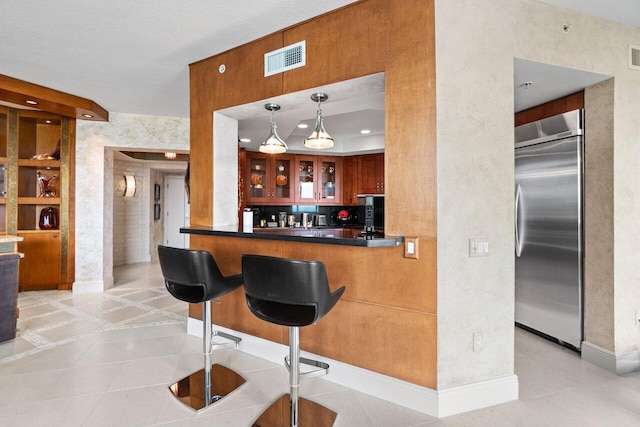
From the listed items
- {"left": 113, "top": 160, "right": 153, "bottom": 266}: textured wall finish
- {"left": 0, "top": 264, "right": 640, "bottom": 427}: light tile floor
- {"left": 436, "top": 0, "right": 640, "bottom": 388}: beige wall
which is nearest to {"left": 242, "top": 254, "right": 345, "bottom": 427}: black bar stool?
{"left": 0, "top": 264, "right": 640, "bottom": 427}: light tile floor

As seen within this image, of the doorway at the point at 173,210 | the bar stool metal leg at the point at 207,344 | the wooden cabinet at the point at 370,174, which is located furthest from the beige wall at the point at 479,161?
the doorway at the point at 173,210

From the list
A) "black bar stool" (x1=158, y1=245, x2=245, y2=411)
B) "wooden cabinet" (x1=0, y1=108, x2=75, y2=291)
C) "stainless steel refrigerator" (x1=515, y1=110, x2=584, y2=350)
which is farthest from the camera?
"wooden cabinet" (x1=0, y1=108, x2=75, y2=291)

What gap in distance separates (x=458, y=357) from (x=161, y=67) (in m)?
3.69

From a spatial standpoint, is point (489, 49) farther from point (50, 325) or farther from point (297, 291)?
point (50, 325)

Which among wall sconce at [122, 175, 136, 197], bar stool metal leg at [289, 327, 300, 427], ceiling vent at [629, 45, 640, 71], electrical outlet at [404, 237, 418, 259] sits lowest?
bar stool metal leg at [289, 327, 300, 427]

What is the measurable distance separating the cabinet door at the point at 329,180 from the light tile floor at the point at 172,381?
3.86 metres

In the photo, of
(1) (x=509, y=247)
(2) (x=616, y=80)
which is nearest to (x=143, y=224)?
(1) (x=509, y=247)

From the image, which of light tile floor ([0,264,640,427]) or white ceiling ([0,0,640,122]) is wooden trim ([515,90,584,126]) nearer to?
white ceiling ([0,0,640,122])

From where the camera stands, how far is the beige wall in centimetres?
217

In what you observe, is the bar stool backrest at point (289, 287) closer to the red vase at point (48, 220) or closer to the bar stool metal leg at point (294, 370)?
the bar stool metal leg at point (294, 370)

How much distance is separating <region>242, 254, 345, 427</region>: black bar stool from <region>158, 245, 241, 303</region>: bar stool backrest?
42cm

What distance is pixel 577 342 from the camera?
3.02 m

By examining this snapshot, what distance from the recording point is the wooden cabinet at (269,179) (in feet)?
21.2

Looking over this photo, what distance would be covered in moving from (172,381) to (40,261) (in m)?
3.98
